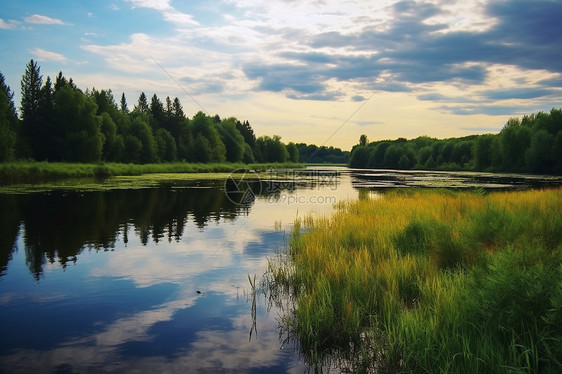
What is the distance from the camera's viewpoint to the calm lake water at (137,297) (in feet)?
23.5

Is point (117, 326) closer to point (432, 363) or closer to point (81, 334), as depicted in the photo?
point (81, 334)

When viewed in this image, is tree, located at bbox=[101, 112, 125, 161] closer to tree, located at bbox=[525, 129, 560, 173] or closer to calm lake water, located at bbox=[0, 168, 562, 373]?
calm lake water, located at bbox=[0, 168, 562, 373]

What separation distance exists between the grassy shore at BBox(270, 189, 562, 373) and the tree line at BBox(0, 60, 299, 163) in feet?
197

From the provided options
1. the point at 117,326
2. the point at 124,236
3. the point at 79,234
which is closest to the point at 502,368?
the point at 117,326

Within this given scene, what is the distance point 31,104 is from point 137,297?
8986 centimetres

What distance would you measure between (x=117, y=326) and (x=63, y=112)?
80.6 m

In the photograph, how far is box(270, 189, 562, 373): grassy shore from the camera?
5.71 m

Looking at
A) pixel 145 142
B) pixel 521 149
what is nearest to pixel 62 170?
pixel 145 142

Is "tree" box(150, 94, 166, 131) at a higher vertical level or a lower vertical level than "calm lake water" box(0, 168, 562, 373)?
higher

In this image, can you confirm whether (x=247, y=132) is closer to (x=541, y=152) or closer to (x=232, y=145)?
(x=232, y=145)

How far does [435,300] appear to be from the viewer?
7.75 metres

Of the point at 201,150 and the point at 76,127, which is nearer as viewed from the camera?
the point at 76,127

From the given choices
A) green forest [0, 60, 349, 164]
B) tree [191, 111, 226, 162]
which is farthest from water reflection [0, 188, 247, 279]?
tree [191, 111, 226, 162]

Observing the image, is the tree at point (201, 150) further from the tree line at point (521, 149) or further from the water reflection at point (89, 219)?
the water reflection at point (89, 219)
